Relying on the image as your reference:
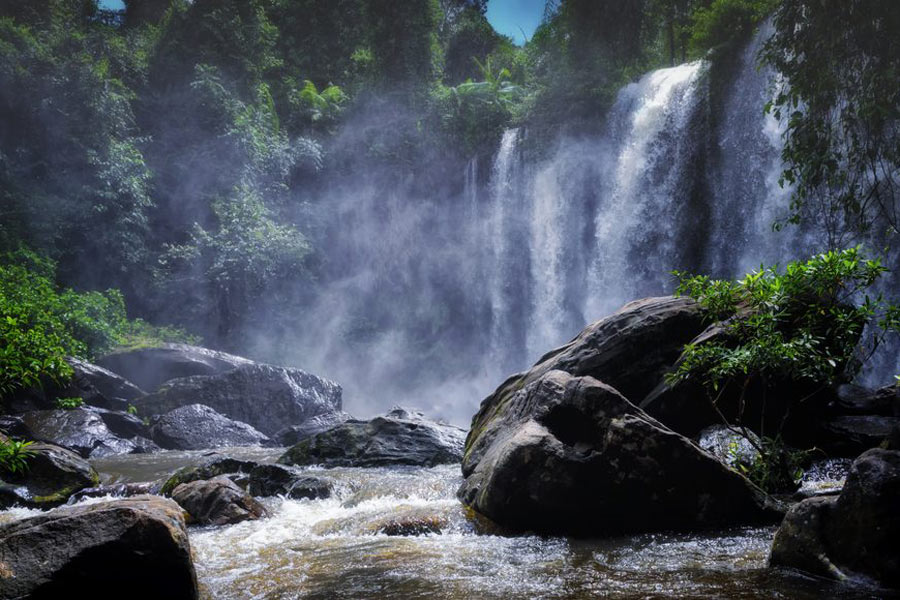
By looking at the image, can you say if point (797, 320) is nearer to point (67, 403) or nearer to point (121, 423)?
point (121, 423)

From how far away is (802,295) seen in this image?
611cm

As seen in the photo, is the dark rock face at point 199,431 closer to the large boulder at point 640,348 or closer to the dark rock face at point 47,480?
the dark rock face at point 47,480

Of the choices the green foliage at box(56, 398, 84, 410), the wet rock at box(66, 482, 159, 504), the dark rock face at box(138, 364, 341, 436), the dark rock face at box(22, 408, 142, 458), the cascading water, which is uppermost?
the cascading water

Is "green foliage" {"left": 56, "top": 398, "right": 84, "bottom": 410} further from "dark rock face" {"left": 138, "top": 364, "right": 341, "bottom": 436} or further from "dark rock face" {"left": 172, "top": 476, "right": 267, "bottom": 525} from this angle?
"dark rock face" {"left": 172, "top": 476, "right": 267, "bottom": 525}

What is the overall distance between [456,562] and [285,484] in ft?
13.7

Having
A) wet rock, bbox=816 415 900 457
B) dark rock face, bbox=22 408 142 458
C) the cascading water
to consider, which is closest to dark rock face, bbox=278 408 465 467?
dark rock face, bbox=22 408 142 458

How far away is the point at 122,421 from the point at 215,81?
14680 millimetres

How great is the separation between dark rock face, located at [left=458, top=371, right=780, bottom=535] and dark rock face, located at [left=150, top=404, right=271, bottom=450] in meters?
10.0

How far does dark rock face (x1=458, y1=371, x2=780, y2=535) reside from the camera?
529cm

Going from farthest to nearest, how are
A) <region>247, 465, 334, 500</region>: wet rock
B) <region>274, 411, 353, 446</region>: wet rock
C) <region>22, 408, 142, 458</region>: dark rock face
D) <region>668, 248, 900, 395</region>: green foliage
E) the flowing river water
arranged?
<region>274, 411, 353, 446</region>: wet rock
<region>22, 408, 142, 458</region>: dark rock face
<region>247, 465, 334, 500</region>: wet rock
<region>668, 248, 900, 395</region>: green foliage
the flowing river water

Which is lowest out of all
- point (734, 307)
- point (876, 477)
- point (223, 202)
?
point (876, 477)

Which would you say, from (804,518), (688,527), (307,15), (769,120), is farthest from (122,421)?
(307,15)

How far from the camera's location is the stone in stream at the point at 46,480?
7.70 m

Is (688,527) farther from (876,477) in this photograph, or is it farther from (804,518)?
(876,477)
